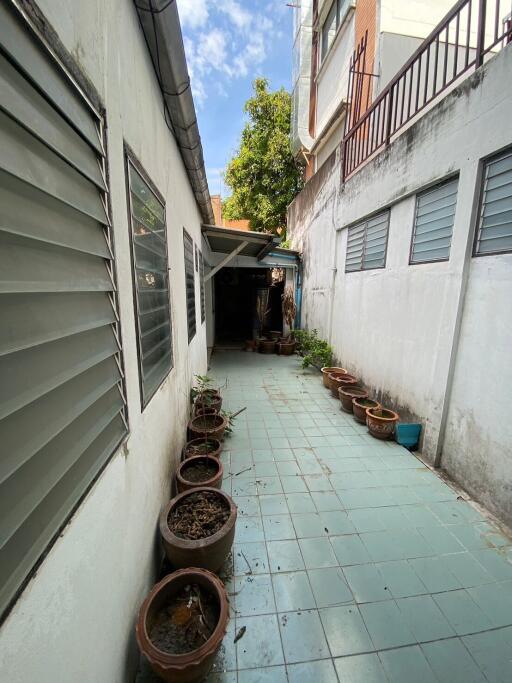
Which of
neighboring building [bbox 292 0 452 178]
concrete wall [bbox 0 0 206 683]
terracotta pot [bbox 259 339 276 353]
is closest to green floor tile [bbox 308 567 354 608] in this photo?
concrete wall [bbox 0 0 206 683]

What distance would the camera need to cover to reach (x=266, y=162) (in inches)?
460

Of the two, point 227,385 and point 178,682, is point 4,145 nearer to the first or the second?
point 178,682

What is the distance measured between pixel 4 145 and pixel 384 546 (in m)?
2.77

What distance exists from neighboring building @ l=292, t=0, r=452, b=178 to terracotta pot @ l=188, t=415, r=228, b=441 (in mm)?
5909

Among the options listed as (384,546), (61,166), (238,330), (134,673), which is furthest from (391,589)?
(238,330)

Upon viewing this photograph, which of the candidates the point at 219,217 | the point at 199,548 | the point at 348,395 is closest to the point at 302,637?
the point at 199,548

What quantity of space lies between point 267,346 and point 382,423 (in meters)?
4.77

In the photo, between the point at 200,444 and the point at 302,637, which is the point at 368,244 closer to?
the point at 200,444

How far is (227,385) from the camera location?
5.34 metres

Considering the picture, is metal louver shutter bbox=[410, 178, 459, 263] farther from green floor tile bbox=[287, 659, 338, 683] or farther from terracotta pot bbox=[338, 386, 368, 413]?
green floor tile bbox=[287, 659, 338, 683]

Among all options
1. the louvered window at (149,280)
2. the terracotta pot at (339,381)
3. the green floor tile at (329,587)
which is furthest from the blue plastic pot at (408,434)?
the louvered window at (149,280)

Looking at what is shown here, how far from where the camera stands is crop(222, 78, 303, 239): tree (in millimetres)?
11602

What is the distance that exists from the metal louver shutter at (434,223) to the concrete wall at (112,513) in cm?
268

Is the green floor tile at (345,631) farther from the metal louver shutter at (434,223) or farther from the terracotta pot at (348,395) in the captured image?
the metal louver shutter at (434,223)
